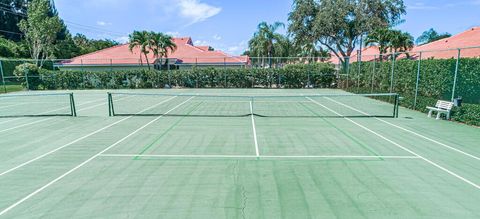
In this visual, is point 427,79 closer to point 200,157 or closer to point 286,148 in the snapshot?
point 286,148

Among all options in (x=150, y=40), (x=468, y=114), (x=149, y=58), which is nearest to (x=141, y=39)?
(x=150, y=40)

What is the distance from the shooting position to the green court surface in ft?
15.4

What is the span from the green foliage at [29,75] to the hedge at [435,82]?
27.6 meters

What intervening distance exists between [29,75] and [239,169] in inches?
1080

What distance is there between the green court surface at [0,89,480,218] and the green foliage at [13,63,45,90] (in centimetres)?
1825

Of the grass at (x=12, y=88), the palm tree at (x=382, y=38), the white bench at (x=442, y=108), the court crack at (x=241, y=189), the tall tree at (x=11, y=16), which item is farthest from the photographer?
the tall tree at (x=11, y=16)

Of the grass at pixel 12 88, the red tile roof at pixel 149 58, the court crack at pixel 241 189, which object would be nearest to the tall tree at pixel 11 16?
the red tile roof at pixel 149 58

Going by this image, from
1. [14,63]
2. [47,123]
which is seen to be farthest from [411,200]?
[14,63]

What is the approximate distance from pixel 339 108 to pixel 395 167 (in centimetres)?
911

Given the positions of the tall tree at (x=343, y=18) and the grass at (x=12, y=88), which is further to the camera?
the tall tree at (x=343, y=18)

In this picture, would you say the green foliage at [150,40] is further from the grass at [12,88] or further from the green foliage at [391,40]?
the green foliage at [391,40]

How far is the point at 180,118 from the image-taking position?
12.2 m

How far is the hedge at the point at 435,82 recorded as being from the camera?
11203 millimetres

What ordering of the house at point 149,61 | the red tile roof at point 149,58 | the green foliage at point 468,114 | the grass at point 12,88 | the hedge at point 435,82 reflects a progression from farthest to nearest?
the red tile roof at point 149,58 → the house at point 149,61 → the grass at point 12,88 → the hedge at point 435,82 → the green foliage at point 468,114
